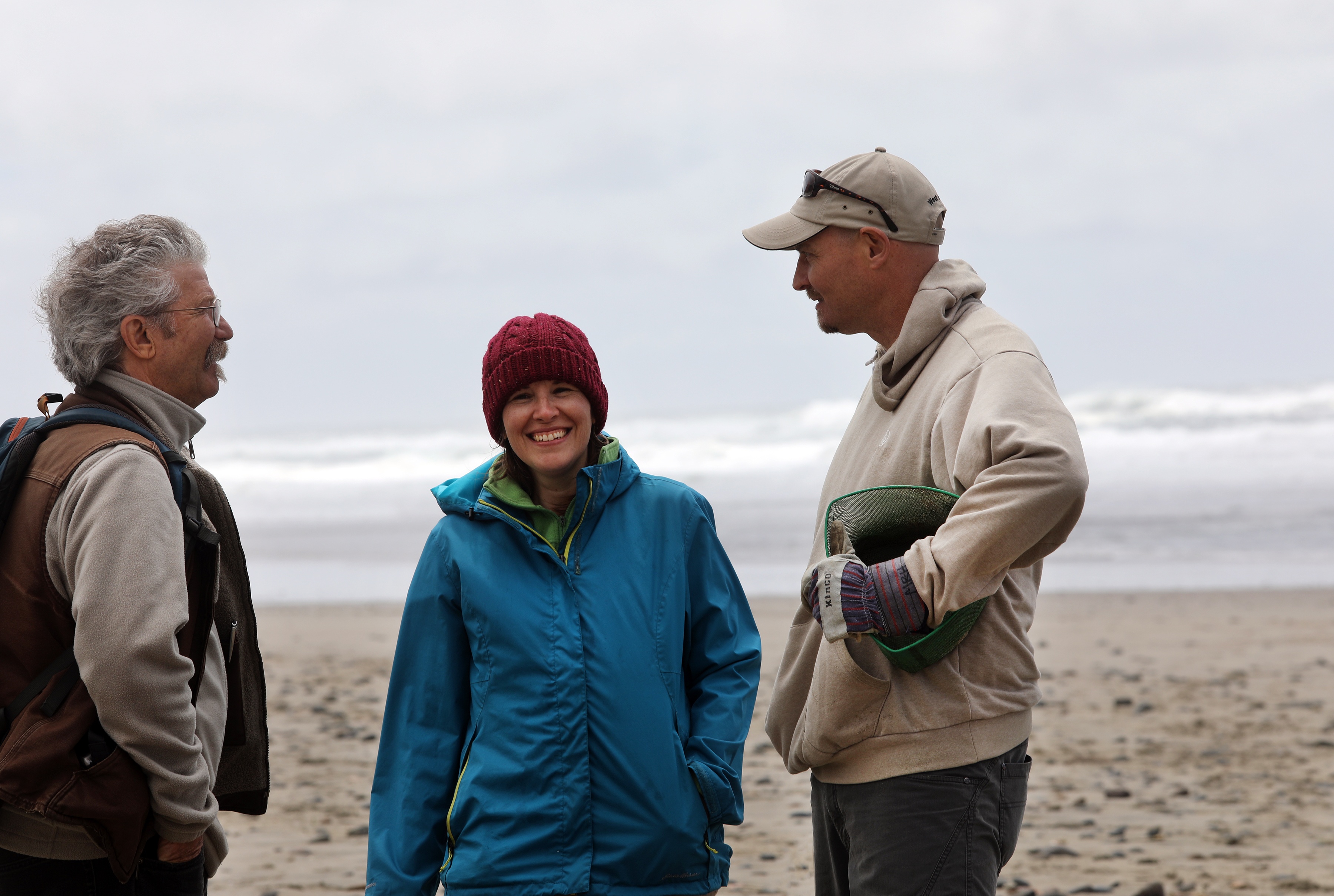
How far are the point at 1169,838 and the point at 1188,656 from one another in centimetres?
478

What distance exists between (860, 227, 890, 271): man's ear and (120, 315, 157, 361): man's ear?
1.62 metres

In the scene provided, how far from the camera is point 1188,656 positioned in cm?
988

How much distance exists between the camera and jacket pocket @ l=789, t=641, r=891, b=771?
2.64m

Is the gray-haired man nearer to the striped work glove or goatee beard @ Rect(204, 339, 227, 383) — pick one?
goatee beard @ Rect(204, 339, 227, 383)

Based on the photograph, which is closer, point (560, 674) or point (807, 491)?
point (560, 674)

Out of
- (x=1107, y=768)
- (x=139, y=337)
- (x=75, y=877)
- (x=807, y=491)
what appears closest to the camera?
(x=75, y=877)

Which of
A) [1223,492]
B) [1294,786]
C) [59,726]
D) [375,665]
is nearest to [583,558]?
[59,726]

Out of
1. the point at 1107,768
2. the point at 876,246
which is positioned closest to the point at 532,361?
the point at 876,246

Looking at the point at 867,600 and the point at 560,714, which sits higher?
the point at 867,600

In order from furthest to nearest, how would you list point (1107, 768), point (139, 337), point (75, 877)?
point (1107, 768) < point (139, 337) < point (75, 877)

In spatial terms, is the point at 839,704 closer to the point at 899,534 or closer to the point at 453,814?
the point at 899,534

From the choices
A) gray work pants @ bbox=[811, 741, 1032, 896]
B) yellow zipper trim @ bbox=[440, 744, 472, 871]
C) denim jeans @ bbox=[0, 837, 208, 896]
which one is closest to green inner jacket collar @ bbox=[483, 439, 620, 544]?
yellow zipper trim @ bbox=[440, 744, 472, 871]

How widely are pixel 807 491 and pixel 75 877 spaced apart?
→ 24630mm

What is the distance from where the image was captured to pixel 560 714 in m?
2.64
